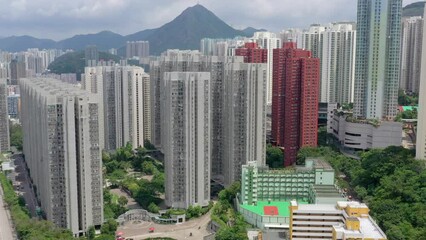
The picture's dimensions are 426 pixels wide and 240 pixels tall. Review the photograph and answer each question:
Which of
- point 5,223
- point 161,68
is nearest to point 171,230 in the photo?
point 5,223

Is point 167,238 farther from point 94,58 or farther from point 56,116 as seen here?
point 94,58

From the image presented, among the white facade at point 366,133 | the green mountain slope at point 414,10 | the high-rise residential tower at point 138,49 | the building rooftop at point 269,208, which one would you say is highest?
the green mountain slope at point 414,10

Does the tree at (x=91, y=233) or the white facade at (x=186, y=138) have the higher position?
the white facade at (x=186, y=138)

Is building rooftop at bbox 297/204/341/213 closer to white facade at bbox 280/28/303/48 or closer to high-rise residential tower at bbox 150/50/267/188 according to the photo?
high-rise residential tower at bbox 150/50/267/188

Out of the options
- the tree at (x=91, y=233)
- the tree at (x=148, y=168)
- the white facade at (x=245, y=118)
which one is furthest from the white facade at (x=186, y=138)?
the tree at (x=148, y=168)

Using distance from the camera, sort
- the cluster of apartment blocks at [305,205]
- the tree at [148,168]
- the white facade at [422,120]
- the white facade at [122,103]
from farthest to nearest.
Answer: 1. the white facade at [122,103]
2. the tree at [148,168]
3. the white facade at [422,120]
4. the cluster of apartment blocks at [305,205]

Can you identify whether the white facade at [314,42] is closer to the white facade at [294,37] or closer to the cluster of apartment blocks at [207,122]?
the white facade at [294,37]
